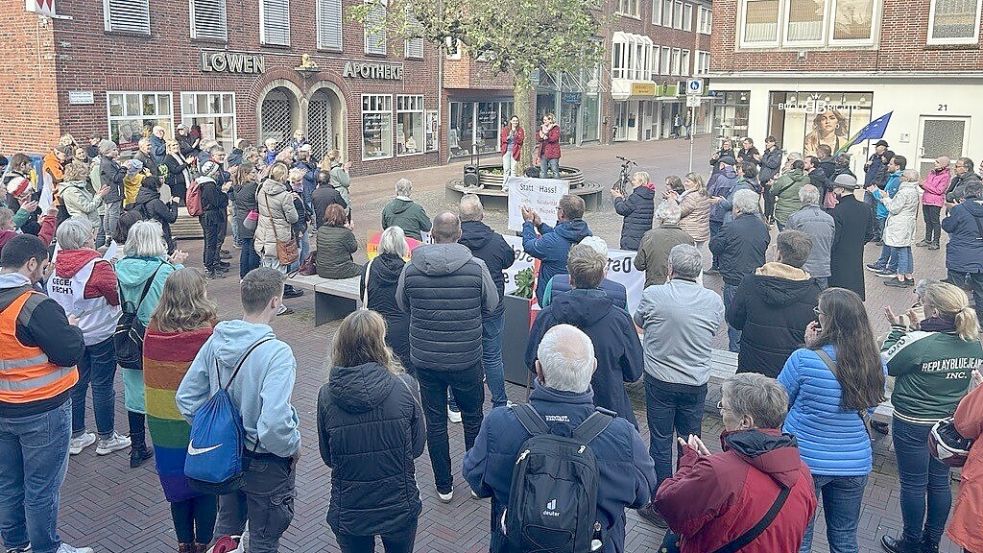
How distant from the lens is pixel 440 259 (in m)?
5.44

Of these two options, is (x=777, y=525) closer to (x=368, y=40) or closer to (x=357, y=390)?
(x=357, y=390)

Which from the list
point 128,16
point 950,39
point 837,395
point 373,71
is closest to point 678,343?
point 837,395

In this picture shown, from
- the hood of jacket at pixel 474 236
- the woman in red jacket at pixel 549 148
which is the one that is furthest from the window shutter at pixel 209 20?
the hood of jacket at pixel 474 236

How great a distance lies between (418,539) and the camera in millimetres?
5320

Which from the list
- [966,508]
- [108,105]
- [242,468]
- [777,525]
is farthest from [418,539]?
[108,105]

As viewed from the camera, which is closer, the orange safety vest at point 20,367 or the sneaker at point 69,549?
the orange safety vest at point 20,367

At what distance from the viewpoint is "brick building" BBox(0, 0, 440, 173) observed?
1745cm

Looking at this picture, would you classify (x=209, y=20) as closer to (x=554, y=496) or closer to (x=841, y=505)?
(x=841, y=505)

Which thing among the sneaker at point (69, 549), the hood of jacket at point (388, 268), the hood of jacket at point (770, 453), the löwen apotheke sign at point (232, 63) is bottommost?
the sneaker at point (69, 549)

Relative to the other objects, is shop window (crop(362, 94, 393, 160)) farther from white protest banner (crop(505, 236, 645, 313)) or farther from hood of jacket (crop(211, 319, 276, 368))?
hood of jacket (crop(211, 319, 276, 368))

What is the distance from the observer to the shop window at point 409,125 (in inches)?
1129

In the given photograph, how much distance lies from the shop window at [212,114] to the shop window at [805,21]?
16.0 meters

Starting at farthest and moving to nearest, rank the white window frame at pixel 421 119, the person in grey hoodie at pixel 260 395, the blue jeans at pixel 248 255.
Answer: the white window frame at pixel 421 119
the blue jeans at pixel 248 255
the person in grey hoodie at pixel 260 395

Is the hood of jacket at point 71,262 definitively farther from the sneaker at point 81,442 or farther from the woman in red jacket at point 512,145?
the woman in red jacket at point 512,145
